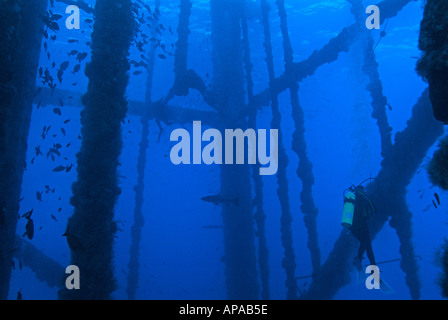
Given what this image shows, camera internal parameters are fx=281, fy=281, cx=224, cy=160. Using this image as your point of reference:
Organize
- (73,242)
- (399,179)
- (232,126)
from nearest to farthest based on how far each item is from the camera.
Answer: (73,242) → (399,179) → (232,126)

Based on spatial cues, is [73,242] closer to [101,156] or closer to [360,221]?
[101,156]

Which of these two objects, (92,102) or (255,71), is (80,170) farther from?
(255,71)

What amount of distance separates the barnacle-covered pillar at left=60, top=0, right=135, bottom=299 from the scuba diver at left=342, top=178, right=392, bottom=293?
207 inches

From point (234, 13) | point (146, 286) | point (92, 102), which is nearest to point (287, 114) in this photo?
point (146, 286)

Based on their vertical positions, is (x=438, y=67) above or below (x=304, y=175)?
below

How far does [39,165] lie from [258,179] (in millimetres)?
54499

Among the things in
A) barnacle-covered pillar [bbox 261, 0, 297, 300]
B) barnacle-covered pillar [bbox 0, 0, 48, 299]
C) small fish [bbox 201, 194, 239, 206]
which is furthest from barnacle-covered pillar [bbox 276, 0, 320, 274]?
barnacle-covered pillar [bbox 0, 0, 48, 299]

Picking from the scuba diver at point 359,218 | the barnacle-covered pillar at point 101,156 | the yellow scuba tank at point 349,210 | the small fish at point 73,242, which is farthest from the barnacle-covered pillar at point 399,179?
the small fish at point 73,242

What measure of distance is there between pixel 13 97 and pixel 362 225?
735cm

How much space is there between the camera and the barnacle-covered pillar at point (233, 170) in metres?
10.2

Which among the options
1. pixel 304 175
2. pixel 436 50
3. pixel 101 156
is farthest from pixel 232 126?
pixel 436 50

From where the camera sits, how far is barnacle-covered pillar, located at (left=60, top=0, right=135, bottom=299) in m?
4.40

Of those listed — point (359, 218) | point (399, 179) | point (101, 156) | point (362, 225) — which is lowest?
point (362, 225)

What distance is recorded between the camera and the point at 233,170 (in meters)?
10.9
